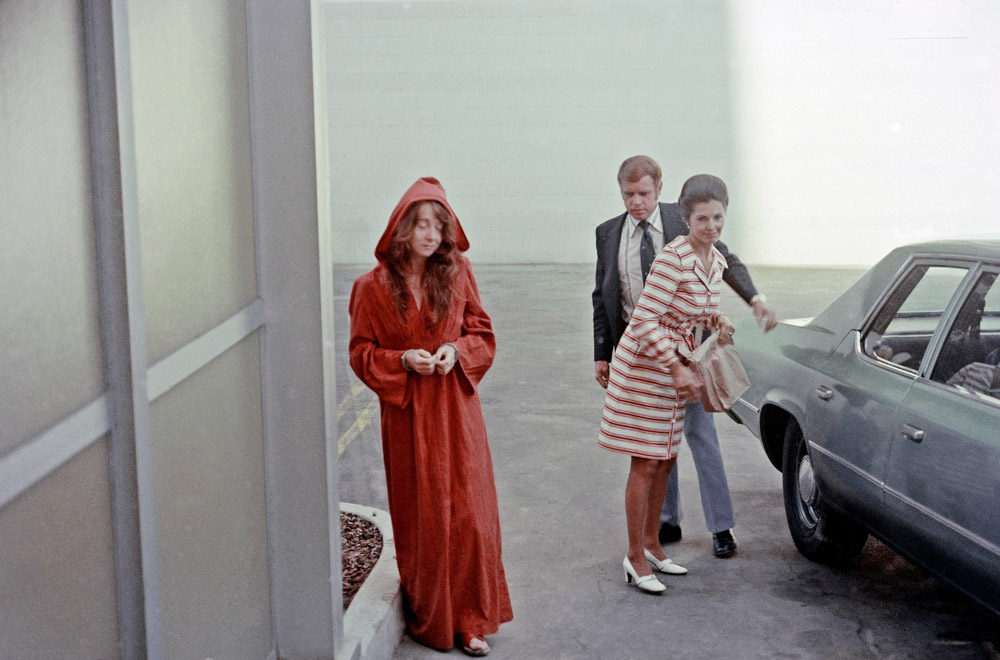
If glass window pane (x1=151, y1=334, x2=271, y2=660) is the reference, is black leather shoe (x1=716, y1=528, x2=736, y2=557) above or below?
below

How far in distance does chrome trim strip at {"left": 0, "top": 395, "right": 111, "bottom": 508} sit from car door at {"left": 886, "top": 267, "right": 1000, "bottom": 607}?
2579 mm

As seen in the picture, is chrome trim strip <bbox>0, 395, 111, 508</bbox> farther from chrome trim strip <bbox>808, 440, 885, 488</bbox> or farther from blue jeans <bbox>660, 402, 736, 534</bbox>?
blue jeans <bbox>660, 402, 736, 534</bbox>

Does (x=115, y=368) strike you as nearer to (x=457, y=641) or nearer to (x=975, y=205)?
(x=457, y=641)

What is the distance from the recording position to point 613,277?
15.7ft

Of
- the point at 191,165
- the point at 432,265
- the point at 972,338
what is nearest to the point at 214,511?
the point at 191,165

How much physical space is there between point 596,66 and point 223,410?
47.4 ft

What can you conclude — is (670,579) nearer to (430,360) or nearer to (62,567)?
(430,360)

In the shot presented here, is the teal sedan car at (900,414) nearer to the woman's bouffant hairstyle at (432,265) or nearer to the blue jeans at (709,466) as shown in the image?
the blue jeans at (709,466)

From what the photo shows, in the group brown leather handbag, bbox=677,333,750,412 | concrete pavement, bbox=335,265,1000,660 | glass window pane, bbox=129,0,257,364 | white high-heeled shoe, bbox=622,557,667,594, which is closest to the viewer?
glass window pane, bbox=129,0,257,364

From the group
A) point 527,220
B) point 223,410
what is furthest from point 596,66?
point 223,410

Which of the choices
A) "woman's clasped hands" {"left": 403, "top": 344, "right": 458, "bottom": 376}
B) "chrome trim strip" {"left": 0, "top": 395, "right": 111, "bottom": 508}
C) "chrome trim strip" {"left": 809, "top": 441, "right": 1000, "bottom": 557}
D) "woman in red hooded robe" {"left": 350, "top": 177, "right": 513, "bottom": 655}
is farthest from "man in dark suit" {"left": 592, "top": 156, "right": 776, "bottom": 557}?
"chrome trim strip" {"left": 0, "top": 395, "right": 111, "bottom": 508}

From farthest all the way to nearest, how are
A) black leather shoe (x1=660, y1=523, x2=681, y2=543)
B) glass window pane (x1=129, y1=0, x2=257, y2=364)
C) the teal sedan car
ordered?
black leather shoe (x1=660, y1=523, x2=681, y2=543)
the teal sedan car
glass window pane (x1=129, y1=0, x2=257, y2=364)

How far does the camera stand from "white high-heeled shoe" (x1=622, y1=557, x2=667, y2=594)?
14.8 feet

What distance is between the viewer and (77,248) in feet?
5.97
